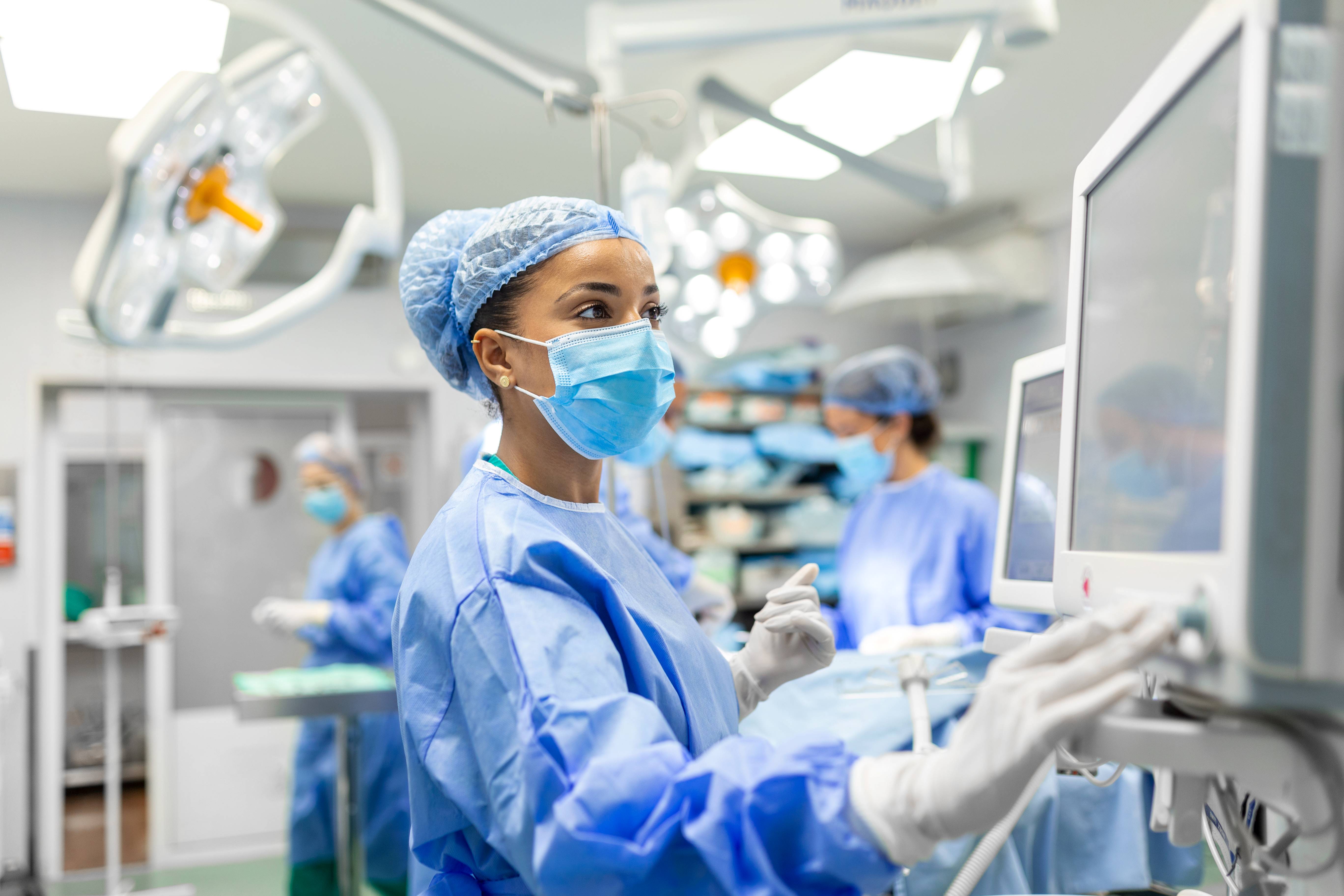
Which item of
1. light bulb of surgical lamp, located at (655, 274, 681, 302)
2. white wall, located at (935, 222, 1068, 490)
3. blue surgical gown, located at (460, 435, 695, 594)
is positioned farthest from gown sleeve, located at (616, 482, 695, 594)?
white wall, located at (935, 222, 1068, 490)

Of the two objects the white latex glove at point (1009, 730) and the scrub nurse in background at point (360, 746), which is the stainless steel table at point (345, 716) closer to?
the scrub nurse in background at point (360, 746)

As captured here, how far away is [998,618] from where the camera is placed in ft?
8.26

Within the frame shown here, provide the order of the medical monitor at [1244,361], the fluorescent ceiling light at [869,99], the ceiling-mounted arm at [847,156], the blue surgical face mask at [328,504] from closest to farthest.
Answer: the medical monitor at [1244,361]
the ceiling-mounted arm at [847,156]
the fluorescent ceiling light at [869,99]
the blue surgical face mask at [328,504]

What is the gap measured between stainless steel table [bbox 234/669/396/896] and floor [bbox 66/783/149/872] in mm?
1754

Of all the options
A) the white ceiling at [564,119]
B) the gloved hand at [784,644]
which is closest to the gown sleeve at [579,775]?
the gloved hand at [784,644]

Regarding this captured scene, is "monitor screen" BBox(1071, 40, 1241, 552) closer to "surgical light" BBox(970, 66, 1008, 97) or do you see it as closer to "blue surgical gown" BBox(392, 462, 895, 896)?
"blue surgical gown" BBox(392, 462, 895, 896)

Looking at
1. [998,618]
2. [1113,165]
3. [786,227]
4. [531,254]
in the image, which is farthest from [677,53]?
[1113,165]

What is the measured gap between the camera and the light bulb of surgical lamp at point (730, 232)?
2.83m

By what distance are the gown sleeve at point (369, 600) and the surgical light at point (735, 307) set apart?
1.53m

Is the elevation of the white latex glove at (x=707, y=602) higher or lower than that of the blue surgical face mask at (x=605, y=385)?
lower

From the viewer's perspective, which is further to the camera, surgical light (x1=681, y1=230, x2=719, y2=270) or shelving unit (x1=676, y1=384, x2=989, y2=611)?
shelving unit (x1=676, y1=384, x2=989, y2=611)

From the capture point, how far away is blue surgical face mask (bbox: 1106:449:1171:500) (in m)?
0.74

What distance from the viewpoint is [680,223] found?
109 inches

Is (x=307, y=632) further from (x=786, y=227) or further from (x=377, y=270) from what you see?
(x=786, y=227)
